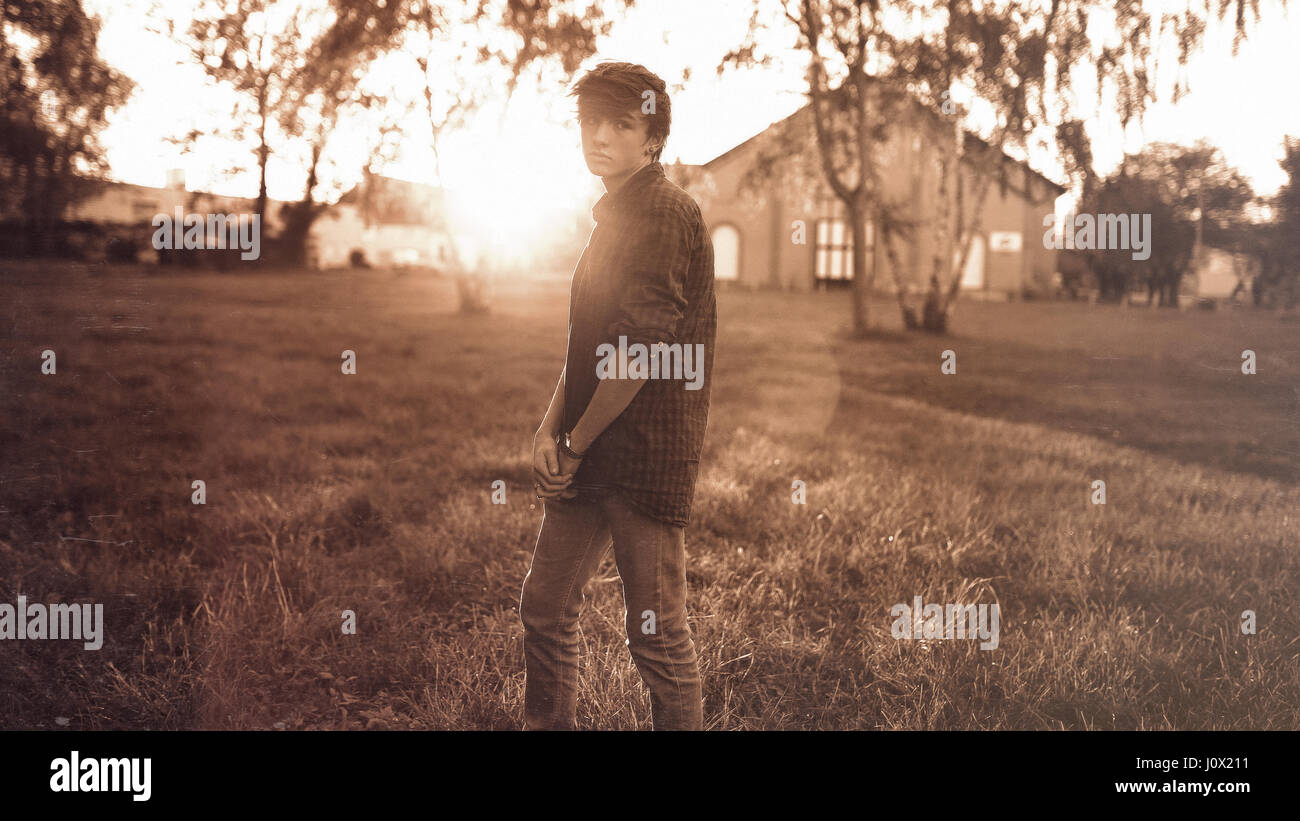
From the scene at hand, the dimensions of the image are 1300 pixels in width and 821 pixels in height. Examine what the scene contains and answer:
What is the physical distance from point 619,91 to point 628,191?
25cm

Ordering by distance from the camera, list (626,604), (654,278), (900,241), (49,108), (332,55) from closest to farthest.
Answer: (654,278), (626,604), (49,108), (332,55), (900,241)

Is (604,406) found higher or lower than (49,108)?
lower

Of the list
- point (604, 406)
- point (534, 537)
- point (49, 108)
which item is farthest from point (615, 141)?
point (49, 108)

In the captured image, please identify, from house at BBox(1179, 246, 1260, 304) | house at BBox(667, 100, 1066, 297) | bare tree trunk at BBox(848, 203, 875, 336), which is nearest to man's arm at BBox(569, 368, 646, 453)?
house at BBox(1179, 246, 1260, 304)

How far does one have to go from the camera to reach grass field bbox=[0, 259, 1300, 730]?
329 centimetres

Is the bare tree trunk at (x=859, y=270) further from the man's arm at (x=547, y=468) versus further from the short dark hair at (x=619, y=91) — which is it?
the man's arm at (x=547, y=468)

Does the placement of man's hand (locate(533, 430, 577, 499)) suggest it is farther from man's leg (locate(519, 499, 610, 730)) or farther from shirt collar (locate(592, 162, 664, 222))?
shirt collar (locate(592, 162, 664, 222))

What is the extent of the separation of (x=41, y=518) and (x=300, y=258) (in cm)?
755

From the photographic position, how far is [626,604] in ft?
7.55

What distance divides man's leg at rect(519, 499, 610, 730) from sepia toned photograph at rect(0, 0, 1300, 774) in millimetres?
14

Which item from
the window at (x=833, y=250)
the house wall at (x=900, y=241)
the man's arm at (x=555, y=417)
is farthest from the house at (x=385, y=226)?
the window at (x=833, y=250)

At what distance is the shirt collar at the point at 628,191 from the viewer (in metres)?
2.22

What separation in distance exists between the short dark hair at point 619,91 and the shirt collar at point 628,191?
88mm

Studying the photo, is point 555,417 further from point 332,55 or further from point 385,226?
point 385,226
